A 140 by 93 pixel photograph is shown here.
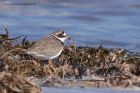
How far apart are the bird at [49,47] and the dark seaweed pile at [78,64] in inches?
2.8

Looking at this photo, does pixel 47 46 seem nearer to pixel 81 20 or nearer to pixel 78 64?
pixel 78 64

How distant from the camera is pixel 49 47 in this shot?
390 inches

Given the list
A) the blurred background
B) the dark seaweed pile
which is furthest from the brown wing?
the blurred background

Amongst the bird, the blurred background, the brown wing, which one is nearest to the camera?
the bird

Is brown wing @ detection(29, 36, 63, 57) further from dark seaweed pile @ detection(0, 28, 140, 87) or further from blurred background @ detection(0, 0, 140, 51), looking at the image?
blurred background @ detection(0, 0, 140, 51)

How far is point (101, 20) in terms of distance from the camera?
14391 mm

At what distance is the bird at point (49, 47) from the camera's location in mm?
9492

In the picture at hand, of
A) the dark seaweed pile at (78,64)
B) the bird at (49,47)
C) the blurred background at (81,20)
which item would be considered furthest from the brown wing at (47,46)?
the blurred background at (81,20)

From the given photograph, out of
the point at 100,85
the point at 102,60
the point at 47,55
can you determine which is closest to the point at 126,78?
the point at 100,85

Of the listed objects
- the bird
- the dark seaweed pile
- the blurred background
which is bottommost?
the dark seaweed pile

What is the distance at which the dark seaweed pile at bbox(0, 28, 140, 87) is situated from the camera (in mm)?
8469

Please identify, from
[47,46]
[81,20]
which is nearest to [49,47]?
[47,46]

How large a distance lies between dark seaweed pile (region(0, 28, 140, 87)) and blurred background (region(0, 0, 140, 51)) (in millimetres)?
1845

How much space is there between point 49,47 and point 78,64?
786mm
